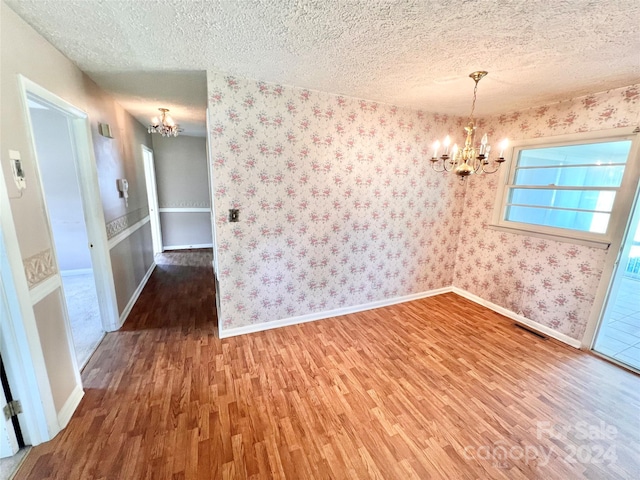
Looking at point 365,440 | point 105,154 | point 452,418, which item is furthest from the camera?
point 105,154

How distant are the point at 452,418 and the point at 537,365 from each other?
3.82 ft

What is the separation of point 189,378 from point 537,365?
9.59ft

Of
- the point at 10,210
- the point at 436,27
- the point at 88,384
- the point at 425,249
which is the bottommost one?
the point at 88,384

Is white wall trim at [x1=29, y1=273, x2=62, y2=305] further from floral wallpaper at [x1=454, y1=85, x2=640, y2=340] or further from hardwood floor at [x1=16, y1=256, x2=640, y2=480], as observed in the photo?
floral wallpaper at [x1=454, y1=85, x2=640, y2=340]

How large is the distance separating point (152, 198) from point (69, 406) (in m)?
4.43

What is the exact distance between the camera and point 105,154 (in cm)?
265

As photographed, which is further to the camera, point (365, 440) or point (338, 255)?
point (338, 255)

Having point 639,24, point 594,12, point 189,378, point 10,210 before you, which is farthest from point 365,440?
point 639,24

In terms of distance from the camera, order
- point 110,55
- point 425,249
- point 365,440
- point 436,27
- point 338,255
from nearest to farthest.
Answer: point 436,27, point 365,440, point 110,55, point 338,255, point 425,249

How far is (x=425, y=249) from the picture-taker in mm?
3449

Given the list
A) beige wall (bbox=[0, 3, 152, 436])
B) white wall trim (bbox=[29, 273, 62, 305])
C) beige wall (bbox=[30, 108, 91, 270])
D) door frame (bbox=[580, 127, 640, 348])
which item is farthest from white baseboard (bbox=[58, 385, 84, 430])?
door frame (bbox=[580, 127, 640, 348])

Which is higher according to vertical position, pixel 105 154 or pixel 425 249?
pixel 105 154

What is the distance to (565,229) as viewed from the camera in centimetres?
263

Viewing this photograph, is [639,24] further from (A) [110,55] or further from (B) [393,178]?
(A) [110,55]
